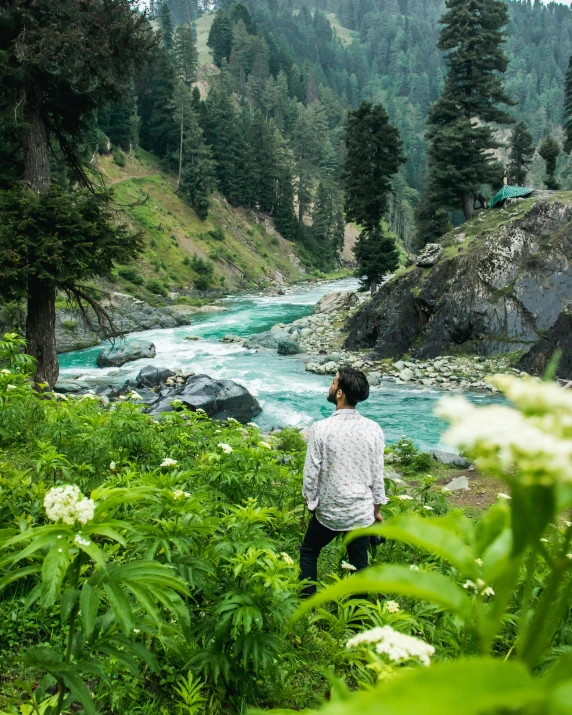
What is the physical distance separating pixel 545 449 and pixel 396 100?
166941 mm

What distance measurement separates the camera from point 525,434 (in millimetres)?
651

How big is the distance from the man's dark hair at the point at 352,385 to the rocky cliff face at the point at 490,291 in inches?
787

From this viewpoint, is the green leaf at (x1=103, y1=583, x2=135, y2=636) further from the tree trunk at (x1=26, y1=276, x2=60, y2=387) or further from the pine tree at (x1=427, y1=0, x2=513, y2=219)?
the pine tree at (x1=427, y1=0, x2=513, y2=219)

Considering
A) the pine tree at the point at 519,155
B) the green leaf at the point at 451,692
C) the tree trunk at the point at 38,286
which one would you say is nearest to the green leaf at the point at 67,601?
the green leaf at the point at 451,692

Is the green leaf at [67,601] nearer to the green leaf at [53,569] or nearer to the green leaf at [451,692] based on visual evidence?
the green leaf at [53,569]

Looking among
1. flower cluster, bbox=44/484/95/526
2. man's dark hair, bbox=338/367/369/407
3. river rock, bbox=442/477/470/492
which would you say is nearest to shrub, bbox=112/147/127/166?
river rock, bbox=442/477/470/492

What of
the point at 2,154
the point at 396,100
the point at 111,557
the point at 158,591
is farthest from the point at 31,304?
the point at 396,100

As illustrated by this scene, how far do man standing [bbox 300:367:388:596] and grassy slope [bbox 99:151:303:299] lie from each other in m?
36.9

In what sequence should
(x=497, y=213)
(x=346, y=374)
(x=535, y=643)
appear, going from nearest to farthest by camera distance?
(x=535, y=643) < (x=346, y=374) < (x=497, y=213)

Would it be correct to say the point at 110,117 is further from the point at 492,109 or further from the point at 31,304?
the point at 31,304

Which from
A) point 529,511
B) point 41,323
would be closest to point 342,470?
point 529,511

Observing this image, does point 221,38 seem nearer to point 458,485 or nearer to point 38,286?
point 38,286

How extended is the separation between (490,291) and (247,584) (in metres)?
23.4

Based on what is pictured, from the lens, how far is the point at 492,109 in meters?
30.5
